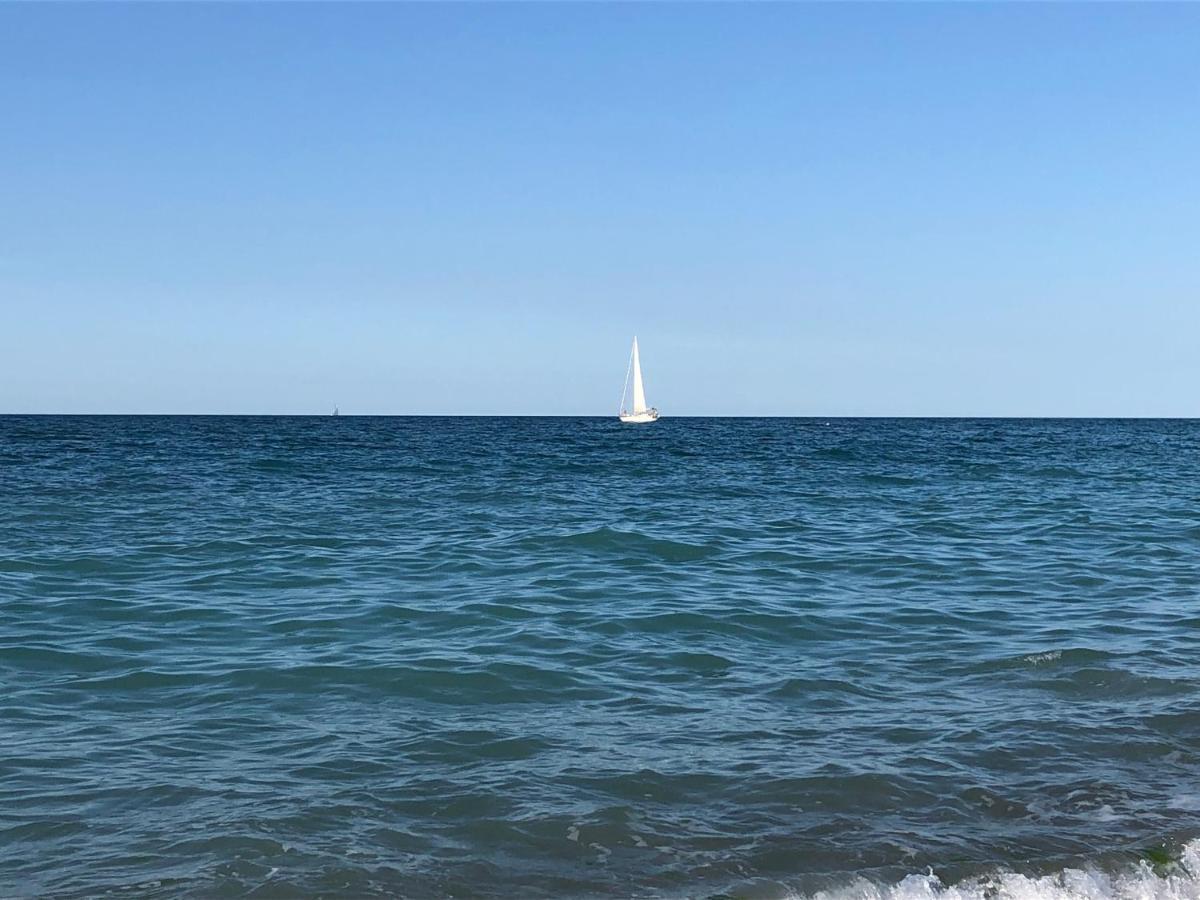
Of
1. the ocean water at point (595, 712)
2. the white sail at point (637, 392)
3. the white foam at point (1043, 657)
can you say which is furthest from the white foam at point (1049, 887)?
the white sail at point (637, 392)

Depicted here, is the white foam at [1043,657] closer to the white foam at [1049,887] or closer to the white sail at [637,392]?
the white foam at [1049,887]

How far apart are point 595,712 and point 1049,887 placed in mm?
3814

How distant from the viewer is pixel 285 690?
9336 millimetres

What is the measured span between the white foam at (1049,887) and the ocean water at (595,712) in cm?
2

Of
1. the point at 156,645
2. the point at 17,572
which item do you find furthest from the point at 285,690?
the point at 17,572

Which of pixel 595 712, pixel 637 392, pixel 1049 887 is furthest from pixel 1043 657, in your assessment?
pixel 637 392

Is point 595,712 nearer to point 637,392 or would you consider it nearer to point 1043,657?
point 1043,657

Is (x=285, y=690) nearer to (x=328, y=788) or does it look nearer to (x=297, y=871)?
(x=328, y=788)

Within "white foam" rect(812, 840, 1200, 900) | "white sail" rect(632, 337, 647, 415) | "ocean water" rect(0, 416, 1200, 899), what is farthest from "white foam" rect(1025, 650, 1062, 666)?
"white sail" rect(632, 337, 647, 415)

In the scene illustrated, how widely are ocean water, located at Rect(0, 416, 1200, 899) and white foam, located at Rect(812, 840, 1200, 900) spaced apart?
0.02 m

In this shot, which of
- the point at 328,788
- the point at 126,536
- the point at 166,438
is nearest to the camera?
the point at 328,788

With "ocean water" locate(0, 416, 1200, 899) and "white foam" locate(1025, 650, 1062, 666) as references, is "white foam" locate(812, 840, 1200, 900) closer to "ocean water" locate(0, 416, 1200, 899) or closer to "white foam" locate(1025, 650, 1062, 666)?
"ocean water" locate(0, 416, 1200, 899)

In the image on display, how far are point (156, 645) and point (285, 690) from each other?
91.0 inches

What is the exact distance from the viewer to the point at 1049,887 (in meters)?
5.78
